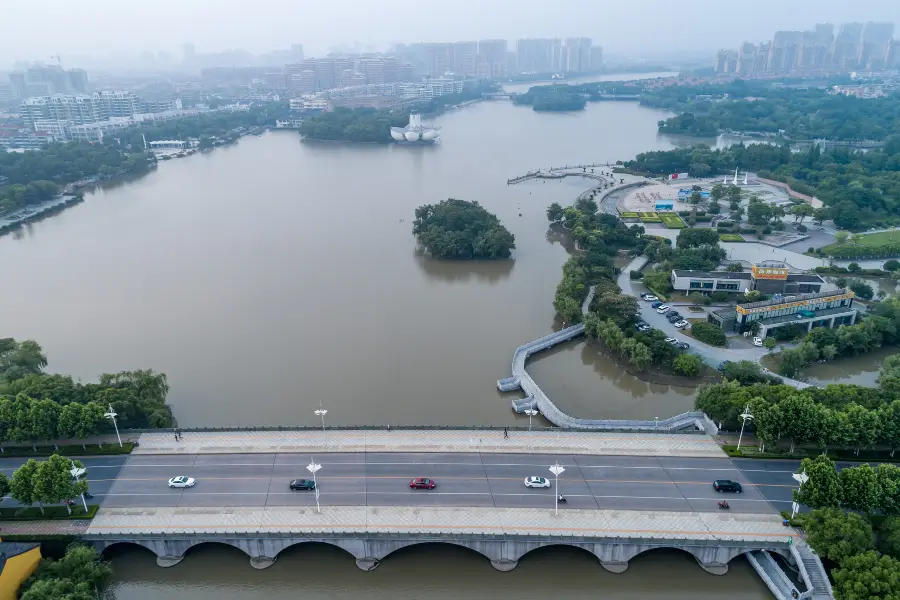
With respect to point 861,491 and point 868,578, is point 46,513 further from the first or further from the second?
point 861,491

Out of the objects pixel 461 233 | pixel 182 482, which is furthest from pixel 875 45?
pixel 182 482

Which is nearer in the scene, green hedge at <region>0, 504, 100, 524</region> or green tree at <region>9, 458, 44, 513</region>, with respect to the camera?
green tree at <region>9, 458, 44, 513</region>

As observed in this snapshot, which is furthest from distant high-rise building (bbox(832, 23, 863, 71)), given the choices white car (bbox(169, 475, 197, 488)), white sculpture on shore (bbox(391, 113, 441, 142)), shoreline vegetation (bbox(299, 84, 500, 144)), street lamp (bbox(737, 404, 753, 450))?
white car (bbox(169, 475, 197, 488))

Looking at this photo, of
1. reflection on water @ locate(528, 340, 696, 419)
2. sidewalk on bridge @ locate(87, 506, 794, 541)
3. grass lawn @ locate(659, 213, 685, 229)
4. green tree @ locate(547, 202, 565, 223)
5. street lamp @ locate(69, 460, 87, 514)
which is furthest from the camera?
green tree @ locate(547, 202, 565, 223)

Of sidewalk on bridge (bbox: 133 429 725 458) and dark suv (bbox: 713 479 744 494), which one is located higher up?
sidewalk on bridge (bbox: 133 429 725 458)

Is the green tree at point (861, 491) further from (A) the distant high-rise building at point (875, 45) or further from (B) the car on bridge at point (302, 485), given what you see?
(A) the distant high-rise building at point (875, 45)

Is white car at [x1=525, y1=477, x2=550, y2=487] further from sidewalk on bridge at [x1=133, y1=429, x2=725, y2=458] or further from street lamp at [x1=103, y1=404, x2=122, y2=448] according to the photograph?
street lamp at [x1=103, y1=404, x2=122, y2=448]
